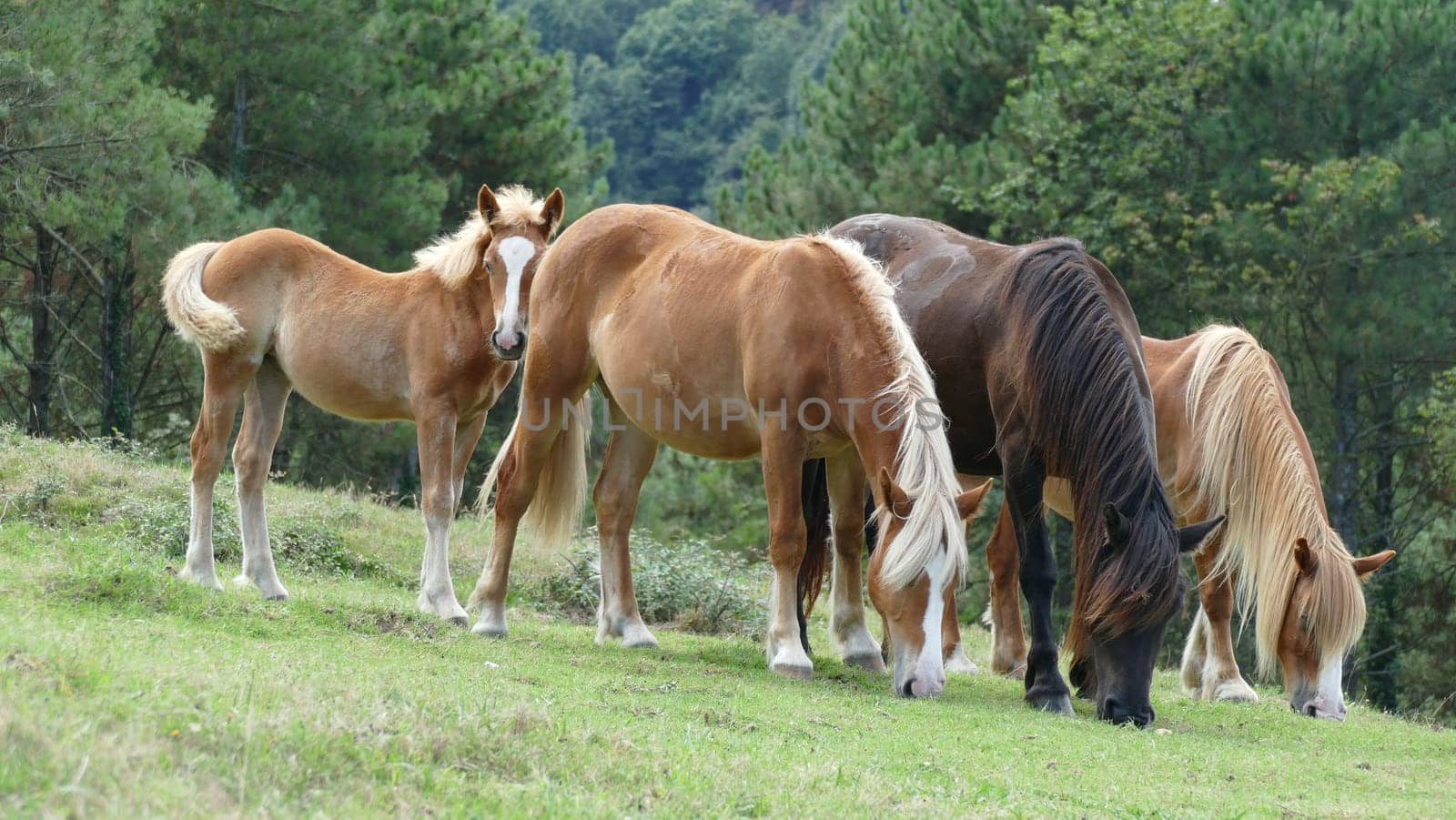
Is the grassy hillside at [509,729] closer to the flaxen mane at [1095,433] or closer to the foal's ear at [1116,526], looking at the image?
the flaxen mane at [1095,433]

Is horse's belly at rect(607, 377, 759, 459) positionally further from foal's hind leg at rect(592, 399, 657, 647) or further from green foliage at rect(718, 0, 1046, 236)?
green foliage at rect(718, 0, 1046, 236)

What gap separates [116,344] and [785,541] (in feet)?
44.9

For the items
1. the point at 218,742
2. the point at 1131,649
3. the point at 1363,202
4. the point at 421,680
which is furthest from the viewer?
the point at 1363,202

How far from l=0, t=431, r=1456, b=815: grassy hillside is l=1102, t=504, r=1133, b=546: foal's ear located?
89cm

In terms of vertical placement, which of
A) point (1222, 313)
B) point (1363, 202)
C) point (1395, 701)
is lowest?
point (1395, 701)

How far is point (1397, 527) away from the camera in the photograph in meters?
19.8

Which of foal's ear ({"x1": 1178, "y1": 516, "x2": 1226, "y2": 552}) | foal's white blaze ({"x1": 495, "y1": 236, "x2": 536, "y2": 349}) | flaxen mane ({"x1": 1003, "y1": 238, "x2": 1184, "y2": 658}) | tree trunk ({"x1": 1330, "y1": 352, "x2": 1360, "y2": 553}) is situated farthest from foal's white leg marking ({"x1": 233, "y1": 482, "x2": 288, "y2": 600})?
tree trunk ({"x1": 1330, "y1": 352, "x2": 1360, "y2": 553})

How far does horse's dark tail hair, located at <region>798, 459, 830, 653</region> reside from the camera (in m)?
8.98

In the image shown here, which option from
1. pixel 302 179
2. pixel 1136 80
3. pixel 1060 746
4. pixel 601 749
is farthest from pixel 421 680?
pixel 1136 80

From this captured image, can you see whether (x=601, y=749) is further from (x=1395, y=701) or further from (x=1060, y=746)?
(x=1395, y=701)

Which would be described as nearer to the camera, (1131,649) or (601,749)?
(601,749)

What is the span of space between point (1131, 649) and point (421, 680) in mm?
3292

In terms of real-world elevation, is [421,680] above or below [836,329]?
below

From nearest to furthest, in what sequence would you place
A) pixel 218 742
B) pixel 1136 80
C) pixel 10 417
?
1. pixel 218 742
2. pixel 10 417
3. pixel 1136 80
